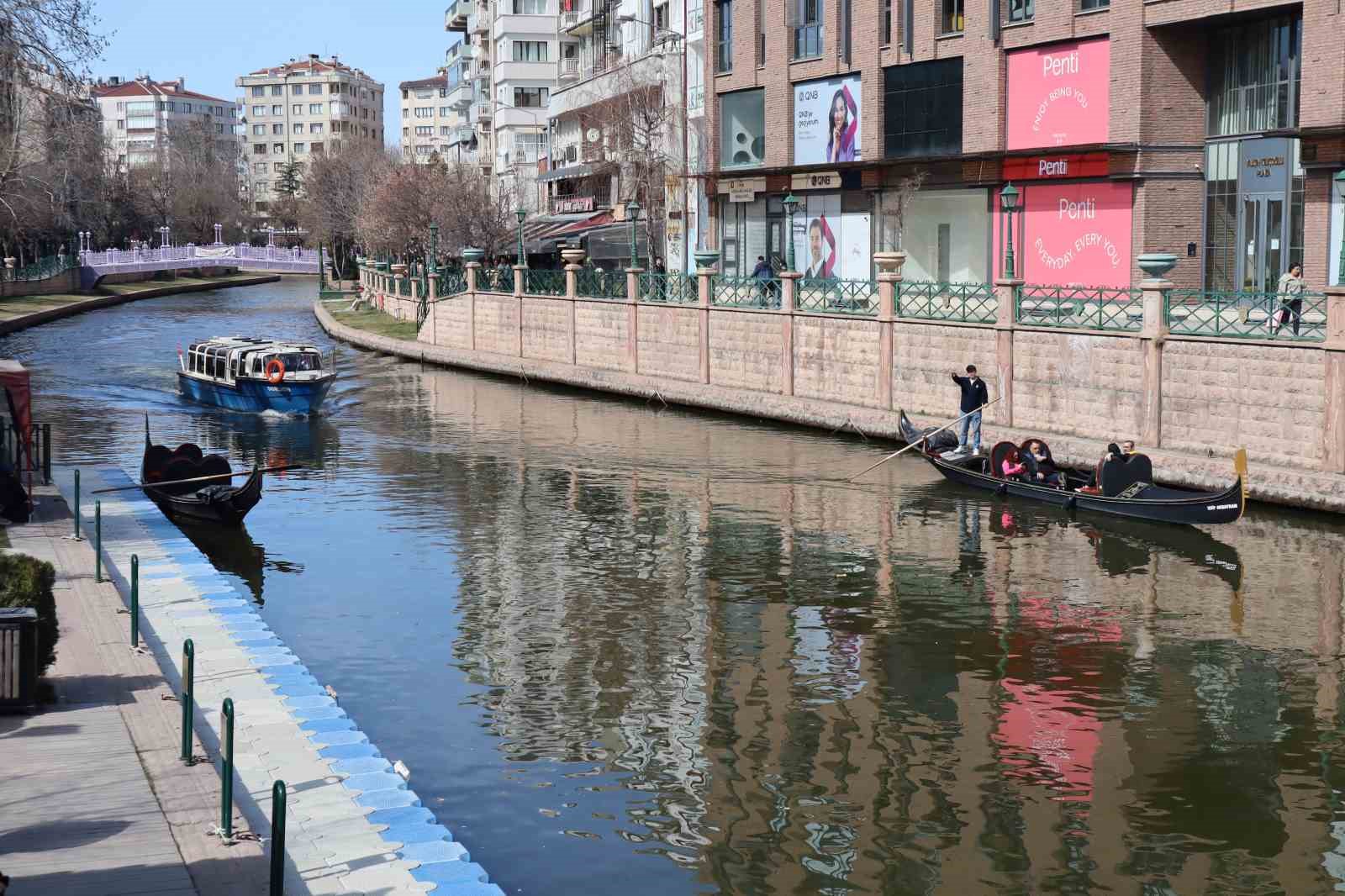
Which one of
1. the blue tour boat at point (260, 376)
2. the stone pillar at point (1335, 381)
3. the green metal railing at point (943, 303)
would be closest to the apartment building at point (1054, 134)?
the green metal railing at point (943, 303)

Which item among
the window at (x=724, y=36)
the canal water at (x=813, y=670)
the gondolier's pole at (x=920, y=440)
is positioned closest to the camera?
the canal water at (x=813, y=670)

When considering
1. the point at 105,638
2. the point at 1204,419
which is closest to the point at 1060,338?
the point at 1204,419

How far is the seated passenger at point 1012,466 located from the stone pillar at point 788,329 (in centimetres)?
1298

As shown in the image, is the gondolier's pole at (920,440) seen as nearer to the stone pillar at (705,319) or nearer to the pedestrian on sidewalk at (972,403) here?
the pedestrian on sidewalk at (972,403)

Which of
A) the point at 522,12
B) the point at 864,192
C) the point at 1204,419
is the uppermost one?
the point at 522,12

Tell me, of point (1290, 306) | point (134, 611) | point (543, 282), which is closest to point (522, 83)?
point (543, 282)

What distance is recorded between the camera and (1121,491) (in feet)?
94.1

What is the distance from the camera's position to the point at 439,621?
2205 centimetres

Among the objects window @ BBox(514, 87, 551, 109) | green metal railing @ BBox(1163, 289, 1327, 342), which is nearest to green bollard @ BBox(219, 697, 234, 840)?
green metal railing @ BBox(1163, 289, 1327, 342)

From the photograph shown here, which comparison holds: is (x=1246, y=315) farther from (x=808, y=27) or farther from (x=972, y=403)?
(x=808, y=27)

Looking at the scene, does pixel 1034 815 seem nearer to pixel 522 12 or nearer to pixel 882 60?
pixel 882 60

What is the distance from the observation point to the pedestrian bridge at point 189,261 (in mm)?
112750

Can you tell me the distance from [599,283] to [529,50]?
58815 millimetres

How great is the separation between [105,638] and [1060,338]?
907 inches
